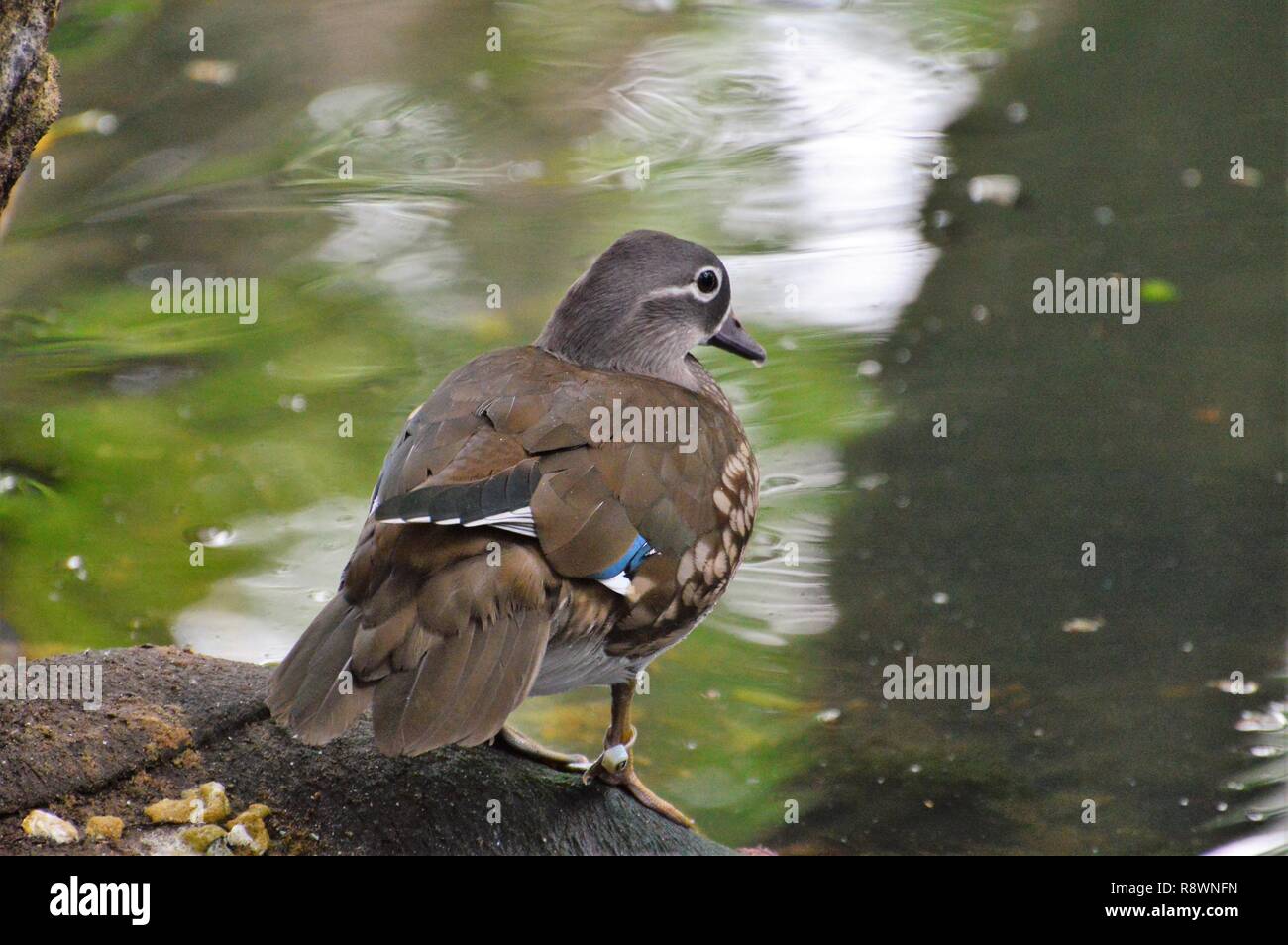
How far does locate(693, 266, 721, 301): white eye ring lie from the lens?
3.70m

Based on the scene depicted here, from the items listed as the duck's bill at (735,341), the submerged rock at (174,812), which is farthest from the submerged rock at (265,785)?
the duck's bill at (735,341)

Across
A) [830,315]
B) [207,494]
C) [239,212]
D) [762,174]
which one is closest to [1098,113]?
[762,174]

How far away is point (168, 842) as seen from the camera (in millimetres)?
2748

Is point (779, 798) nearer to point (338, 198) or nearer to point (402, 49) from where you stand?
point (338, 198)

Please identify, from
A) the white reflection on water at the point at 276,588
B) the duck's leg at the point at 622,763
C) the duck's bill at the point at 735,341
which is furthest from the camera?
the white reflection on water at the point at 276,588

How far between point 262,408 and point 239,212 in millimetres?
1838
